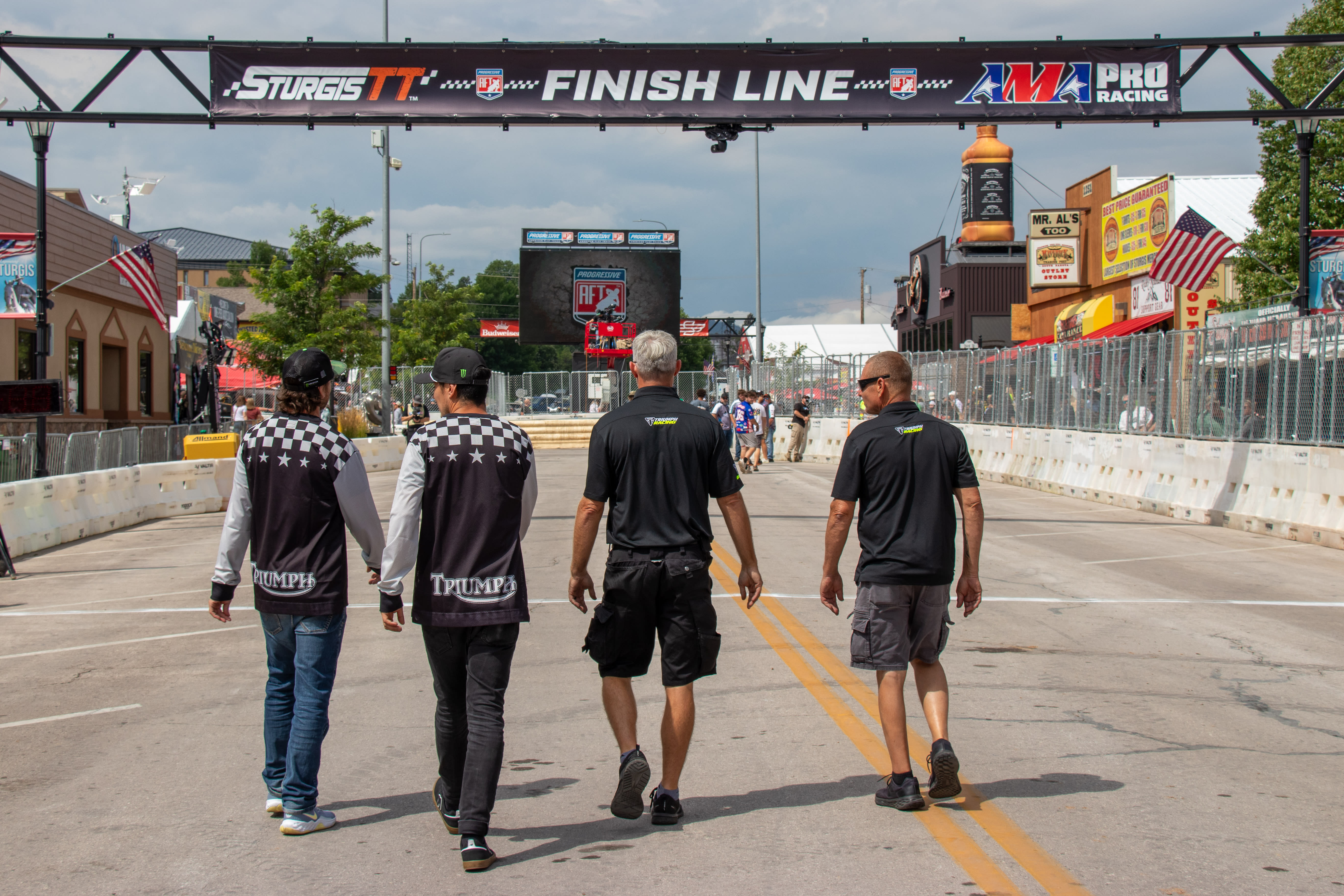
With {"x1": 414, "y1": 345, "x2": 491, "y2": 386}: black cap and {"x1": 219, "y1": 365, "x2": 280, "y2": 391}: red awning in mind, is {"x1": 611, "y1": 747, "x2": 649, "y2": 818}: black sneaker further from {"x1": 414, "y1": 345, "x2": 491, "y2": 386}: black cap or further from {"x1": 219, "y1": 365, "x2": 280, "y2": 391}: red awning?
{"x1": 219, "y1": 365, "x2": 280, "y2": 391}: red awning

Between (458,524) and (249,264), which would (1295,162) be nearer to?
(458,524)

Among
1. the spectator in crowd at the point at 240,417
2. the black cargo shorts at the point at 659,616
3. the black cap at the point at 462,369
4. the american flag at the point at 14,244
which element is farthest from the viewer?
the spectator in crowd at the point at 240,417

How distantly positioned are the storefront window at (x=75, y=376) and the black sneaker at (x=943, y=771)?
92.8ft

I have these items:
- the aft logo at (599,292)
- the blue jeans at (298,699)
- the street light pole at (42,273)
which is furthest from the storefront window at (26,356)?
the aft logo at (599,292)

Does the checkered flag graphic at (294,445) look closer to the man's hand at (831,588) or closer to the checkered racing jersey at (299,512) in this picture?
the checkered racing jersey at (299,512)

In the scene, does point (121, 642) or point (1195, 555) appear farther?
point (1195, 555)

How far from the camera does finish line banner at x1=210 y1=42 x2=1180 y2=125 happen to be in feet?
50.8

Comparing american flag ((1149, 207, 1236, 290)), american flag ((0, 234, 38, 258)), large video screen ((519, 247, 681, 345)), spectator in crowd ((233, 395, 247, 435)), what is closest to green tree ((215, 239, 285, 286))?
large video screen ((519, 247, 681, 345))

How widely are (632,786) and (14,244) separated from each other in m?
22.7

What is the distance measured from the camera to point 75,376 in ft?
99.1

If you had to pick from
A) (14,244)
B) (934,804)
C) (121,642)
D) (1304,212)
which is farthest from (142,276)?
(934,804)

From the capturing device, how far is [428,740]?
6.23 meters

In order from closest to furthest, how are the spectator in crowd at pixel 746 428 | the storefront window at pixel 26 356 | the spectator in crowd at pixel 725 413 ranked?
the storefront window at pixel 26 356 → the spectator in crowd at pixel 746 428 → the spectator in crowd at pixel 725 413

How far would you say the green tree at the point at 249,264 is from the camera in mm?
69062
